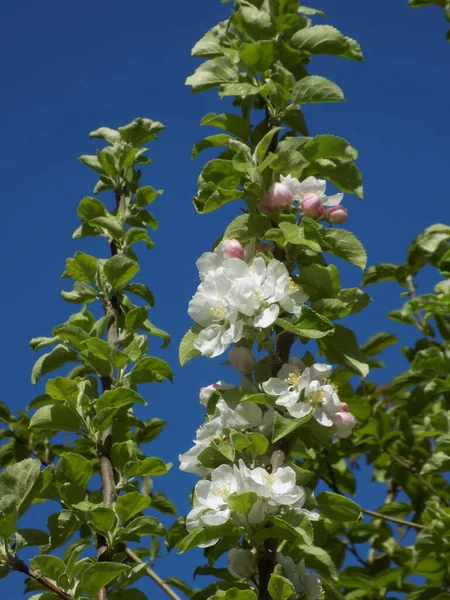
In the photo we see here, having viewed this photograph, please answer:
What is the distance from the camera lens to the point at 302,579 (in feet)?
5.44

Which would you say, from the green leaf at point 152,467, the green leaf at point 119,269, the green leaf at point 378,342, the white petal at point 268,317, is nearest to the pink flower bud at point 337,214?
the white petal at point 268,317

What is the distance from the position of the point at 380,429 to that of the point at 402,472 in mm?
289

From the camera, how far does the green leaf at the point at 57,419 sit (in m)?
2.14

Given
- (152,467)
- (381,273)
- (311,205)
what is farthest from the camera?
(381,273)

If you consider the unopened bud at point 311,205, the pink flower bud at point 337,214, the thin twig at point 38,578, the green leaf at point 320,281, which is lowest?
the thin twig at point 38,578

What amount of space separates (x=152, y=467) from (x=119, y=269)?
0.58 m

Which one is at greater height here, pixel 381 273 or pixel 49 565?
pixel 381 273

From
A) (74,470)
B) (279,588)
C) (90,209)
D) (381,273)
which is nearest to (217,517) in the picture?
(279,588)

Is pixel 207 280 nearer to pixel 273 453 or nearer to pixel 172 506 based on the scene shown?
pixel 273 453

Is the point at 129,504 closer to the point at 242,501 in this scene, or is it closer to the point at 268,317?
the point at 242,501

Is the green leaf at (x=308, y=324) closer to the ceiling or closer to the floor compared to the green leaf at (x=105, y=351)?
closer to the floor

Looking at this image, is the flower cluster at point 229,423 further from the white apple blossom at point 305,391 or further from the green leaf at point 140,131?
the green leaf at point 140,131

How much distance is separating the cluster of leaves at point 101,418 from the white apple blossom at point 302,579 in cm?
32

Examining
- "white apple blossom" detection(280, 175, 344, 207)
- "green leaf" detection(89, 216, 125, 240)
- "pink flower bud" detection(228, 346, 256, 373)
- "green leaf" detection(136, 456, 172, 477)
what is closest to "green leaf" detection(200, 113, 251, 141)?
"white apple blossom" detection(280, 175, 344, 207)
